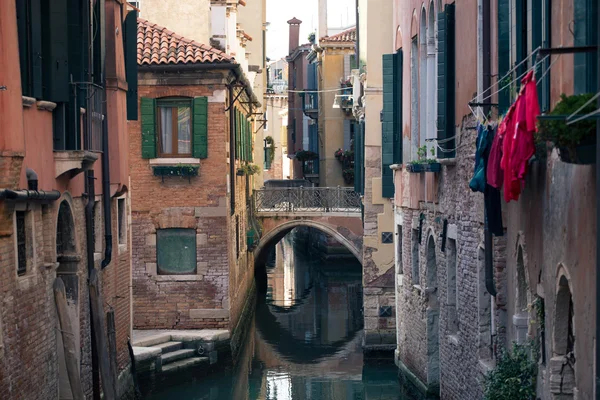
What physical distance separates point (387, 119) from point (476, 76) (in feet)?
22.4

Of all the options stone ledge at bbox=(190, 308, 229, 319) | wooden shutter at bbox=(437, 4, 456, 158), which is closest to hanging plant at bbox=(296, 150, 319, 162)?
stone ledge at bbox=(190, 308, 229, 319)

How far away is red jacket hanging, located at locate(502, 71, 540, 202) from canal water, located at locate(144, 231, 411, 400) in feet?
33.3

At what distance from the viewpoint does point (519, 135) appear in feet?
29.9

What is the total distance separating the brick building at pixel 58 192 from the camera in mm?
10266

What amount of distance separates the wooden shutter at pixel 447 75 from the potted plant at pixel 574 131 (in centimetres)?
671

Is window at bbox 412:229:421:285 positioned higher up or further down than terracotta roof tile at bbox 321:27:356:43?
further down

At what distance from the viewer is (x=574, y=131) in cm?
720

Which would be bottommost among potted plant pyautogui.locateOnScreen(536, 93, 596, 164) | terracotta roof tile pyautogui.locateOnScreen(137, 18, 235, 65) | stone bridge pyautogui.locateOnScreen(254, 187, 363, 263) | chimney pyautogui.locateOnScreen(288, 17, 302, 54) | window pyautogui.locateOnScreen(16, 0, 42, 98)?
stone bridge pyautogui.locateOnScreen(254, 187, 363, 263)

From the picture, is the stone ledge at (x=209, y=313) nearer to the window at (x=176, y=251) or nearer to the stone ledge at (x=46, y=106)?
the window at (x=176, y=251)

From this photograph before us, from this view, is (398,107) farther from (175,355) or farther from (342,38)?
(342,38)

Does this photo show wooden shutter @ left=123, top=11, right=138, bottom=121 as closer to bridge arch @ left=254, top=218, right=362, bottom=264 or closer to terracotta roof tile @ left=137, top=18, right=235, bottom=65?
terracotta roof tile @ left=137, top=18, right=235, bottom=65

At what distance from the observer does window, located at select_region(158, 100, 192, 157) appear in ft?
74.9

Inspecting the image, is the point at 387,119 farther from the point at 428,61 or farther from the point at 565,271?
the point at 565,271

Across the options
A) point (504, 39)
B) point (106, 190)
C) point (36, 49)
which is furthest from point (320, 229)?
point (36, 49)
